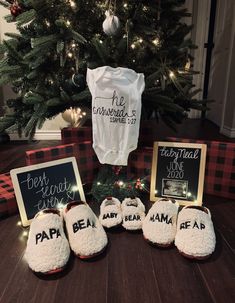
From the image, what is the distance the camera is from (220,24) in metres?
2.57

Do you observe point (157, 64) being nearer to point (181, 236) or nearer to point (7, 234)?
point (181, 236)

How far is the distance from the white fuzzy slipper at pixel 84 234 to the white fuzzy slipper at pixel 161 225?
147 mm

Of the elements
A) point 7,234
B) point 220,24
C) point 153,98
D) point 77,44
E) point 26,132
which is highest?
point 220,24

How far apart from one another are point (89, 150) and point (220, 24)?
251 cm

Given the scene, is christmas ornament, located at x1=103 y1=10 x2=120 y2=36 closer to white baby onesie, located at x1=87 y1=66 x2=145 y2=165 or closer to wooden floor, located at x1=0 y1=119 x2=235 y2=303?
white baby onesie, located at x1=87 y1=66 x2=145 y2=165

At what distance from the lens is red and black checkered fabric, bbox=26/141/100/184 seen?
3.06 feet

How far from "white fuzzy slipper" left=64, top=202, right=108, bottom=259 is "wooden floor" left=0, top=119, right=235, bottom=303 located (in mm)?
38

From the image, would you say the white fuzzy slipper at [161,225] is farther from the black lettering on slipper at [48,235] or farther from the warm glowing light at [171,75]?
the warm glowing light at [171,75]

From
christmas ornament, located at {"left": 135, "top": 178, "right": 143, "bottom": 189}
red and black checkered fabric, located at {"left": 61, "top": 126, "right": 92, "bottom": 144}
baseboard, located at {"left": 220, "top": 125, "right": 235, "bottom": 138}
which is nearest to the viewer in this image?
christmas ornament, located at {"left": 135, "top": 178, "right": 143, "bottom": 189}

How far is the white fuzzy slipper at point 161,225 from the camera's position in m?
0.69

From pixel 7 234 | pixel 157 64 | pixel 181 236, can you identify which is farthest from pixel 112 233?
pixel 157 64

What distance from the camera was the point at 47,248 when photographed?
1.97 feet

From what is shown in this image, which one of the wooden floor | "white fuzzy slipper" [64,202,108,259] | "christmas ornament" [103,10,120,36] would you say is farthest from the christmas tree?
the wooden floor

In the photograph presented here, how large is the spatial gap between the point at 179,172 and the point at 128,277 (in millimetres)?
472
